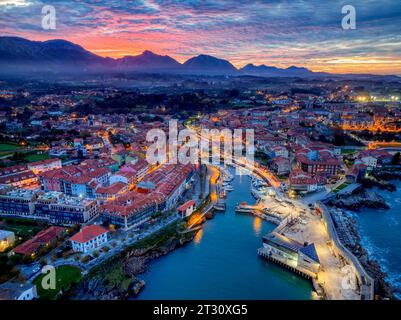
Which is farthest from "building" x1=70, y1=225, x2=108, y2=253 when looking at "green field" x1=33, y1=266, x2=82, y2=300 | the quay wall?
the quay wall

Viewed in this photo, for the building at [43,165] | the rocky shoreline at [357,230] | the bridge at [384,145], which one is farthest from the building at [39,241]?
the bridge at [384,145]

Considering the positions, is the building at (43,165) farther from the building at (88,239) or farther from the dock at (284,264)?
the dock at (284,264)

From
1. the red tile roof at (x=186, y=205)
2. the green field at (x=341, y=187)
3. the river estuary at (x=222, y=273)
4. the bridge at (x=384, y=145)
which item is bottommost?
the river estuary at (x=222, y=273)

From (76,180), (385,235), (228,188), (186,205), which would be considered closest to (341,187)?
(385,235)

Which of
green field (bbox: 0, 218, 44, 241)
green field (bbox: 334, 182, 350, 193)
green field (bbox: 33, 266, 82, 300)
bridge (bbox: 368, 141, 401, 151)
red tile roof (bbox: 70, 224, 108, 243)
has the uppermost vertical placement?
bridge (bbox: 368, 141, 401, 151)

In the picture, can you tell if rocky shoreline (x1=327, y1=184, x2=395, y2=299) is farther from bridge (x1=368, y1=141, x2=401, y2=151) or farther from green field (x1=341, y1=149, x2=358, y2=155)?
bridge (x1=368, y1=141, x2=401, y2=151)

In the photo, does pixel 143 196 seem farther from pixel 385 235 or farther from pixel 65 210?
pixel 385 235
